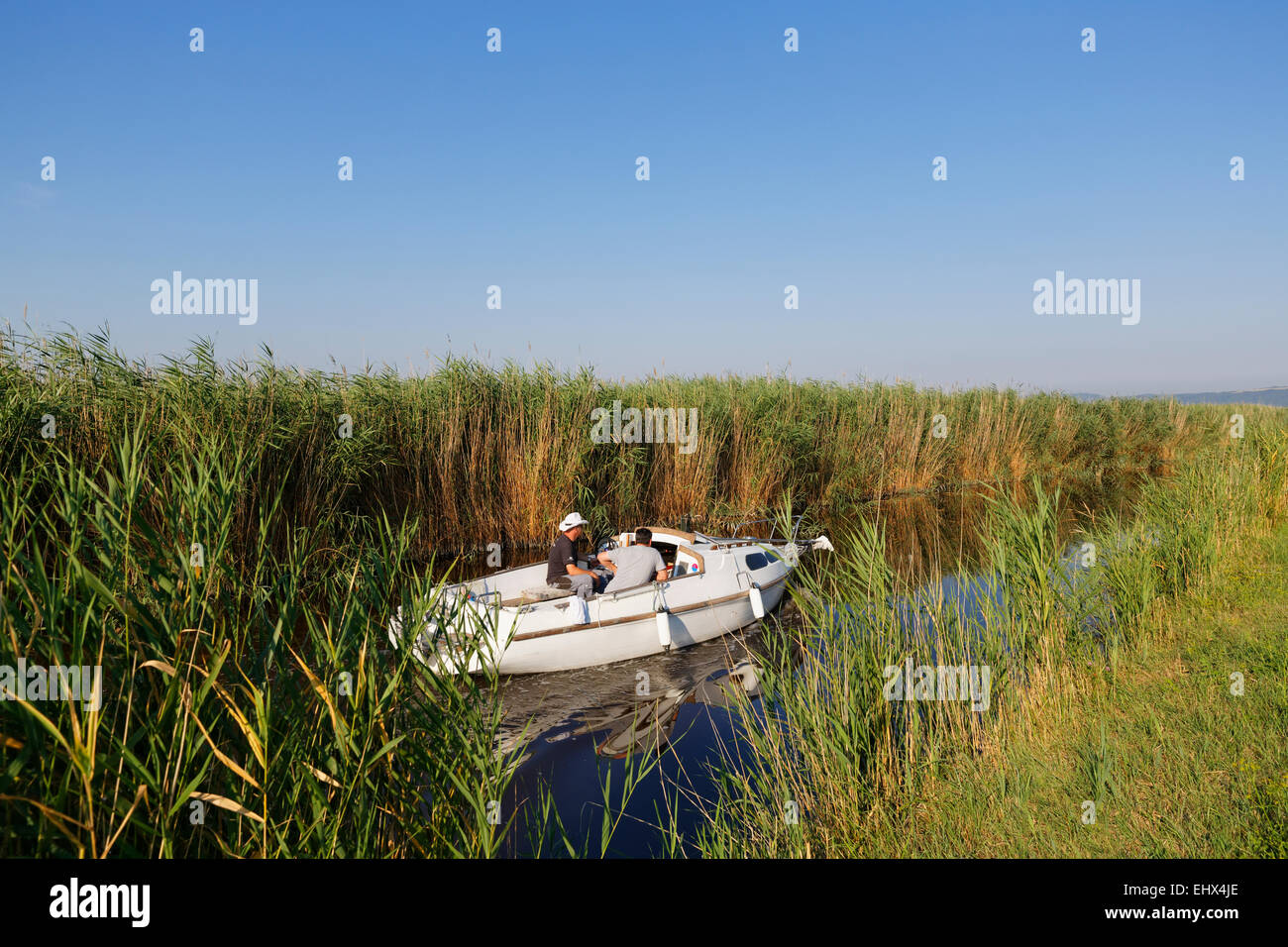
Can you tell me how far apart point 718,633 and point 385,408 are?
628cm

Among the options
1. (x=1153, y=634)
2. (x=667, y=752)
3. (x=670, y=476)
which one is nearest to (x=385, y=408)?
(x=670, y=476)

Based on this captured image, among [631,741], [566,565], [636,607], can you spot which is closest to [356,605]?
[631,741]

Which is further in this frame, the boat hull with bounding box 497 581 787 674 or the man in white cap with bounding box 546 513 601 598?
the man in white cap with bounding box 546 513 601 598

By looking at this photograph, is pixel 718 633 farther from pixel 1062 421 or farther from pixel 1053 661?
pixel 1062 421

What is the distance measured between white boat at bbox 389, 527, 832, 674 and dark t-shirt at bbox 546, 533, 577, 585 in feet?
0.61

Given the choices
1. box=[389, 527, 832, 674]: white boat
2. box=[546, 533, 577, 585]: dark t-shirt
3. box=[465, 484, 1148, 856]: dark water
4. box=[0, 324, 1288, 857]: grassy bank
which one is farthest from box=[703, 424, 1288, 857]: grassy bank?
box=[546, 533, 577, 585]: dark t-shirt

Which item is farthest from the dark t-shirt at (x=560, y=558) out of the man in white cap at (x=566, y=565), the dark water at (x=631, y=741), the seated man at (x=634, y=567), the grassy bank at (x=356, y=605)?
the grassy bank at (x=356, y=605)

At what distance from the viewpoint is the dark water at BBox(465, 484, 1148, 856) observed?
4.47 meters

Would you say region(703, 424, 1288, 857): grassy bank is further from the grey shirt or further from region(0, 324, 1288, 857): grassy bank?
the grey shirt

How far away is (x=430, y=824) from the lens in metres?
2.77

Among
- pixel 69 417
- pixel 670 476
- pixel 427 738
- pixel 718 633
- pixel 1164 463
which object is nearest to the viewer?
pixel 427 738

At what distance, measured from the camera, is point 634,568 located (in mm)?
7797

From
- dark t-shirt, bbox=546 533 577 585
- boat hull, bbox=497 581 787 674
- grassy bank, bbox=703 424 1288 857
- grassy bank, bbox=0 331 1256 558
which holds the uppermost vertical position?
grassy bank, bbox=0 331 1256 558

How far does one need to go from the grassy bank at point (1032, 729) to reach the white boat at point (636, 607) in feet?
6.11
